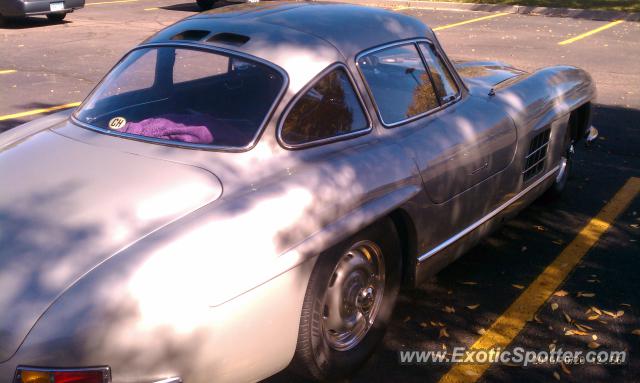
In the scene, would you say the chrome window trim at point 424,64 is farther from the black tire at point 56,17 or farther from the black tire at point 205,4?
the black tire at point 205,4

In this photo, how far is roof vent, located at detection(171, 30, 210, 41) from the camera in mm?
3535

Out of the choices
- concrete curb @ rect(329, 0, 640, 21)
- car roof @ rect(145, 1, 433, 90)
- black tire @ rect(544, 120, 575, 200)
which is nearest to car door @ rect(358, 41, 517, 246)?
car roof @ rect(145, 1, 433, 90)

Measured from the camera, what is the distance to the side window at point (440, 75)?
13.2 ft

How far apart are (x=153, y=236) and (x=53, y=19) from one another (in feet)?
50.5

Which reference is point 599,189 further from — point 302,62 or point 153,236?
point 153,236

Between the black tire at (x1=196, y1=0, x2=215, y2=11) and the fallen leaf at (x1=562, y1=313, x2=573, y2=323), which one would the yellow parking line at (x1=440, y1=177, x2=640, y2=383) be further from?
the black tire at (x1=196, y1=0, x2=215, y2=11)

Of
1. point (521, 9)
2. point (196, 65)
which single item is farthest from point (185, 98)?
point (521, 9)

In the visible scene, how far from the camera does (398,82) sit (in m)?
3.84

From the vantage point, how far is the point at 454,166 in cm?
365

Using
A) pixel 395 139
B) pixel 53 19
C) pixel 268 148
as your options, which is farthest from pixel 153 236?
pixel 53 19

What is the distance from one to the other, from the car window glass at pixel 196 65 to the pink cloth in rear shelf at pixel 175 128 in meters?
0.37

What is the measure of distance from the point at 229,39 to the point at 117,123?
2.19 ft

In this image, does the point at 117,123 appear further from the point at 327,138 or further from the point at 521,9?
the point at 521,9

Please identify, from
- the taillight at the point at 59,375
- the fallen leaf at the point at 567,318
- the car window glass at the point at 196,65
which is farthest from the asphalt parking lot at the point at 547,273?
the car window glass at the point at 196,65
